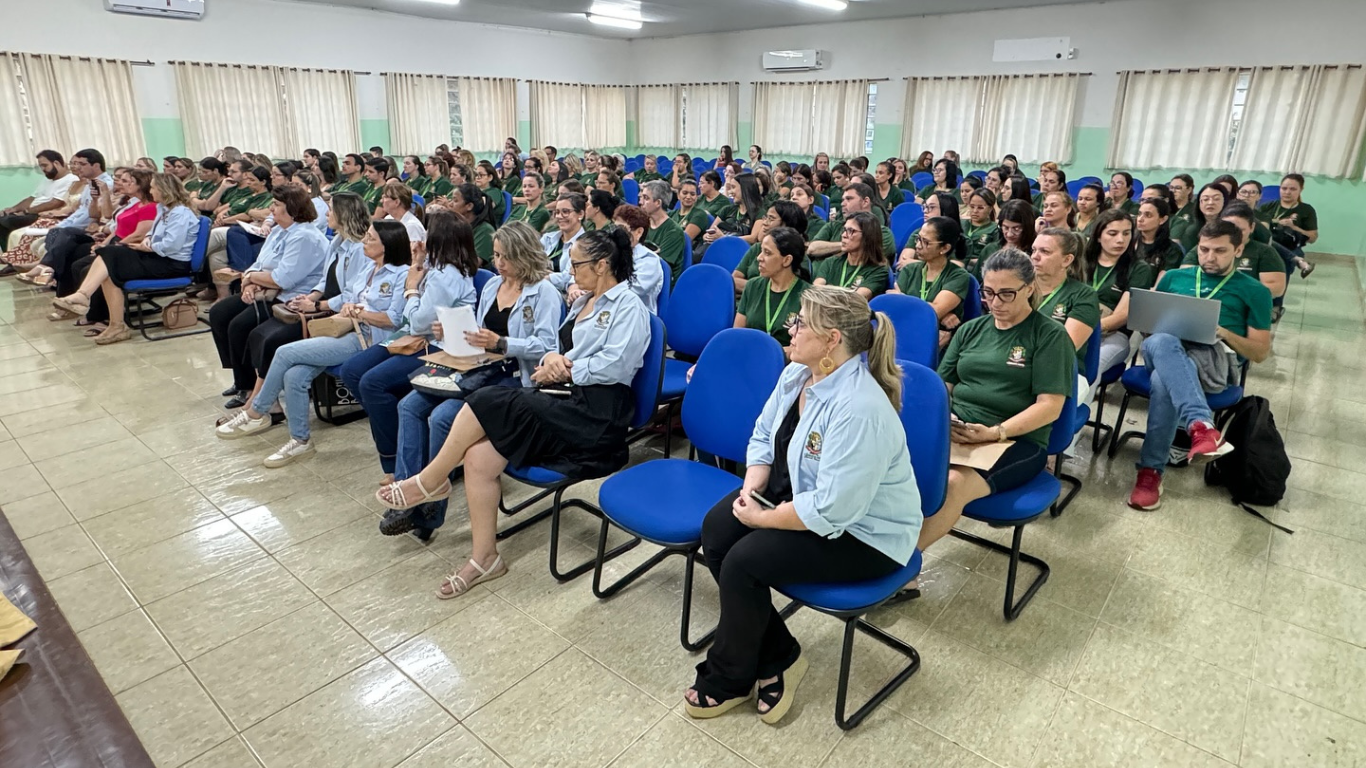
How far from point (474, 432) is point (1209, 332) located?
2974 millimetres

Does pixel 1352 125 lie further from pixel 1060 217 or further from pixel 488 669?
pixel 488 669

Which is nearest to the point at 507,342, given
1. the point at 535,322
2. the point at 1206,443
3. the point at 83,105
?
the point at 535,322

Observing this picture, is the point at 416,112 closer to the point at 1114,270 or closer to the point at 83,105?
the point at 83,105

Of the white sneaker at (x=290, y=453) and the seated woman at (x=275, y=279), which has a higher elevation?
the seated woman at (x=275, y=279)

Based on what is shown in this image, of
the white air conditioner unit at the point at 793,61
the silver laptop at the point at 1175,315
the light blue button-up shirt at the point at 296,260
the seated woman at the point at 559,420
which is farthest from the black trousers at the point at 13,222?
the white air conditioner unit at the point at 793,61

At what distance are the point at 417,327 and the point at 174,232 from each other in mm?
3361

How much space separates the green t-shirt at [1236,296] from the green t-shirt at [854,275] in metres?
1.22

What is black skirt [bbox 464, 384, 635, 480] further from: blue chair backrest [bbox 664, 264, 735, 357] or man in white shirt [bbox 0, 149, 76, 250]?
man in white shirt [bbox 0, 149, 76, 250]

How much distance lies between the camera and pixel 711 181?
249 inches

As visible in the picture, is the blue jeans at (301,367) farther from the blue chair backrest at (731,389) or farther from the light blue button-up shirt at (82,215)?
the light blue button-up shirt at (82,215)

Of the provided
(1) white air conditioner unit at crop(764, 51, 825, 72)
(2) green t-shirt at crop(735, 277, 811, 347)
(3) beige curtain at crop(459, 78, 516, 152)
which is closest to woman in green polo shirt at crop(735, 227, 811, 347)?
(2) green t-shirt at crop(735, 277, 811, 347)

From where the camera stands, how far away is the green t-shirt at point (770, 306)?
10.7 ft

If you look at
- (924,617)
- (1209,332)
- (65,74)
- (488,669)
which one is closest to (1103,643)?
(924,617)

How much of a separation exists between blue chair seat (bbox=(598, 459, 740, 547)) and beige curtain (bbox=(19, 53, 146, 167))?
10670mm
